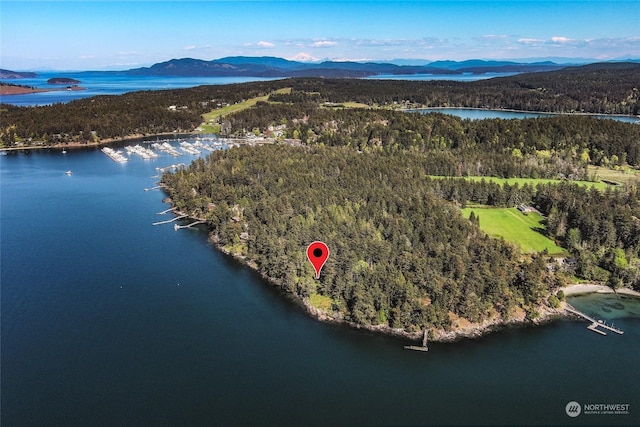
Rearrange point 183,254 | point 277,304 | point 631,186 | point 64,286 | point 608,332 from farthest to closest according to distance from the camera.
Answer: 1. point 631,186
2. point 183,254
3. point 64,286
4. point 277,304
5. point 608,332

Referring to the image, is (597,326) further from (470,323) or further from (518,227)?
(518,227)

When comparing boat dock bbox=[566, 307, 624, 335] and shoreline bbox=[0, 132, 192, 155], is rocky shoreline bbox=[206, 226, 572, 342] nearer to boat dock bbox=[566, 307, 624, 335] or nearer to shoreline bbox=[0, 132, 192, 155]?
boat dock bbox=[566, 307, 624, 335]

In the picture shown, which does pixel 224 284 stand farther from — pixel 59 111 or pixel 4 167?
pixel 59 111

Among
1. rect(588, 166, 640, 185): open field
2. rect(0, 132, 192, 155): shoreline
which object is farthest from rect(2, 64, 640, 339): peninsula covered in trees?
rect(0, 132, 192, 155): shoreline

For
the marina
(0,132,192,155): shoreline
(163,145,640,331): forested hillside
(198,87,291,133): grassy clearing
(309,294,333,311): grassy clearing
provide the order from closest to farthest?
(163,145,640,331): forested hillside < (309,294,333,311): grassy clearing < the marina < (0,132,192,155): shoreline < (198,87,291,133): grassy clearing

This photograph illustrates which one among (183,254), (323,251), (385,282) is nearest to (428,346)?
(385,282)

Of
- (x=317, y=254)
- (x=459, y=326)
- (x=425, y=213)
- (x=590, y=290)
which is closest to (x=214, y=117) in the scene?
(x=425, y=213)
